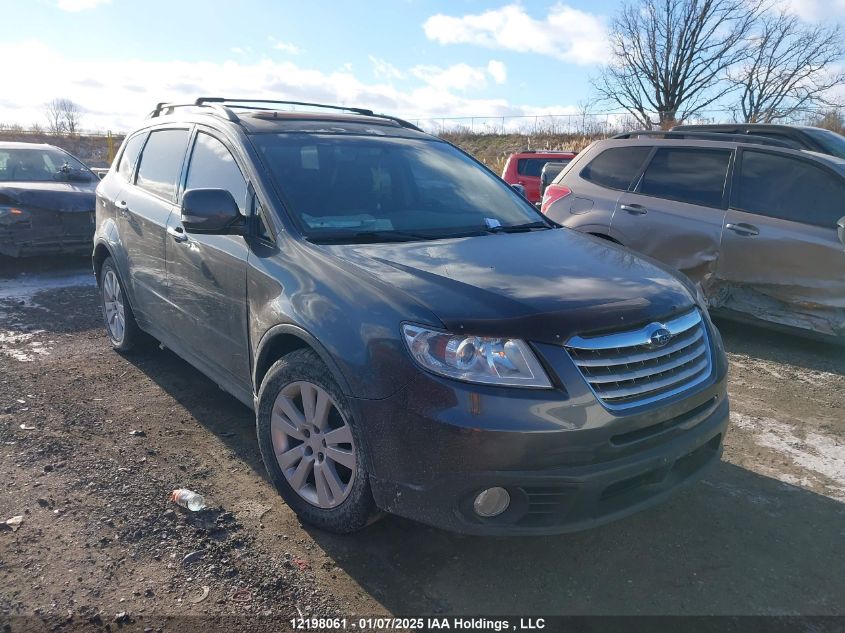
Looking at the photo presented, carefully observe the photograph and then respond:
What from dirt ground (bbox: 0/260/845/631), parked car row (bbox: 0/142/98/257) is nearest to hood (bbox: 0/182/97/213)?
parked car row (bbox: 0/142/98/257)

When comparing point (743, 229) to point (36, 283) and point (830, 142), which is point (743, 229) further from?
point (36, 283)

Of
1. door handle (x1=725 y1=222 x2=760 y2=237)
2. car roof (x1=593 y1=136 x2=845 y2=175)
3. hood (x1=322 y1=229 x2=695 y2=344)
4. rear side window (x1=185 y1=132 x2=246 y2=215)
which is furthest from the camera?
door handle (x1=725 y1=222 x2=760 y2=237)

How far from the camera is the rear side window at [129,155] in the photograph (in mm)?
5099

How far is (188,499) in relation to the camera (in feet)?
10.6

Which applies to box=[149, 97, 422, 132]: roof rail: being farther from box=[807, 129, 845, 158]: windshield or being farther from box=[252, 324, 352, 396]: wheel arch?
box=[807, 129, 845, 158]: windshield

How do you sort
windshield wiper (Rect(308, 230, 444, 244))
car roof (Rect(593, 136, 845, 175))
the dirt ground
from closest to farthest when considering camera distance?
the dirt ground < windshield wiper (Rect(308, 230, 444, 244)) < car roof (Rect(593, 136, 845, 175))

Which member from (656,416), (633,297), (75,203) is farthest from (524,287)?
(75,203)

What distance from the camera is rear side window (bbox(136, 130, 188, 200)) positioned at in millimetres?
4312

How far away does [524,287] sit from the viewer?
270cm

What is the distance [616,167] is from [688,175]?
73 centimetres

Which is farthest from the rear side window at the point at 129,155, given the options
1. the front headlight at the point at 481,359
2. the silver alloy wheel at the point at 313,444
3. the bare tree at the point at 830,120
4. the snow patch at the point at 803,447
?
the bare tree at the point at 830,120

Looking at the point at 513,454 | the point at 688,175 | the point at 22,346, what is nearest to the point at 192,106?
the point at 22,346

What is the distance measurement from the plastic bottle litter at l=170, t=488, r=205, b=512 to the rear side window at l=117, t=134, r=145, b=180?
281 cm

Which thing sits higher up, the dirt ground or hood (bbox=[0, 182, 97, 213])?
hood (bbox=[0, 182, 97, 213])
